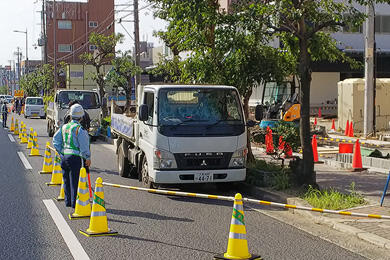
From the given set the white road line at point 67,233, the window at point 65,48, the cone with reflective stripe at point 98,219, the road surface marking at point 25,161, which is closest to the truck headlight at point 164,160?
the white road line at point 67,233

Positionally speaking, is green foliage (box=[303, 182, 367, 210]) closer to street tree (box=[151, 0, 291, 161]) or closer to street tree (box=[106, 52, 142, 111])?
street tree (box=[151, 0, 291, 161])

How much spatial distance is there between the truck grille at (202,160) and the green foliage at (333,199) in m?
1.79

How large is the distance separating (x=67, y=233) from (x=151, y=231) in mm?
1197

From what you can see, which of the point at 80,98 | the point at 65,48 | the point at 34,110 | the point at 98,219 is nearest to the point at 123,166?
the point at 98,219

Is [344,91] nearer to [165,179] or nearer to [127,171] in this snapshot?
[127,171]

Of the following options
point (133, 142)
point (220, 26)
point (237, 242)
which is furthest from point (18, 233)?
point (220, 26)

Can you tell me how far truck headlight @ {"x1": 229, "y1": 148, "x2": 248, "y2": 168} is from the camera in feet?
36.8

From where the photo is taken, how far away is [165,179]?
10.8 meters

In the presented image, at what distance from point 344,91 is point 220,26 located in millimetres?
14515

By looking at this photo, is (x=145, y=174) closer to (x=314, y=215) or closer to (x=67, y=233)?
(x=67, y=233)

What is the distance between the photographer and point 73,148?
31.4 ft

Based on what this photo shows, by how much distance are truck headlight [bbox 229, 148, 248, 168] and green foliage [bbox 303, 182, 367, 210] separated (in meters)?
1.58

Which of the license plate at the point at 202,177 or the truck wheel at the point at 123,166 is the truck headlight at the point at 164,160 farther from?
the truck wheel at the point at 123,166

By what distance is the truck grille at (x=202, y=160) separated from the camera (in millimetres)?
10898
